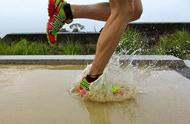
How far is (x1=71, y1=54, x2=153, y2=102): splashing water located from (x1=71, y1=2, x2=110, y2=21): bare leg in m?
0.40

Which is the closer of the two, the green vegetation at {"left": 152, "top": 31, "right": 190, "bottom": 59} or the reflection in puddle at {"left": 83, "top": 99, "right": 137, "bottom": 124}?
the reflection in puddle at {"left": 83, "top": 99, "right": 137, "bottom": 124}

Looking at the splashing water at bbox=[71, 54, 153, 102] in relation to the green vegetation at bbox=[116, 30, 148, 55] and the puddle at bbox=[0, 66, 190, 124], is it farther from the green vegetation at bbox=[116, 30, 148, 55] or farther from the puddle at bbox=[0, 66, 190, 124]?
the green vegetation at bbox=[116, 30, 148, 55]

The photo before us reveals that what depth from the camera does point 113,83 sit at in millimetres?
4098

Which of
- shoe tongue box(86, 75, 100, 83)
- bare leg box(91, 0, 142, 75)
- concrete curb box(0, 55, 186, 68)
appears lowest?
concrete curb box(0, 55, 186, 68)

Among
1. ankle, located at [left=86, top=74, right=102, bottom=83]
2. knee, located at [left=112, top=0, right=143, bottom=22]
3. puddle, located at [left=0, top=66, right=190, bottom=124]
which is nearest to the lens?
puddle, located at [left=0, top=66, right=190, bottom=124]

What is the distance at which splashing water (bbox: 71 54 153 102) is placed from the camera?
3.87m

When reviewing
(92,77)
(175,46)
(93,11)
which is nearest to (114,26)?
(93,11)

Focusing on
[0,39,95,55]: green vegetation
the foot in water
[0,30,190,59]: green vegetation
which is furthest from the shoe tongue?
[0,39,95,55]: green vegetation

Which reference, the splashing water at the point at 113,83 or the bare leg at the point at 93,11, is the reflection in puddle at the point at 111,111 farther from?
the bare leg at the point at 93,11

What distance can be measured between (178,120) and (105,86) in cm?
86

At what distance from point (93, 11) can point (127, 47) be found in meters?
6.21

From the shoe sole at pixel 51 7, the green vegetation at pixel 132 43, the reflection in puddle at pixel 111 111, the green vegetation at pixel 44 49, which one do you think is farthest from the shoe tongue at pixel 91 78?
the green vegetation at pixel 44 49

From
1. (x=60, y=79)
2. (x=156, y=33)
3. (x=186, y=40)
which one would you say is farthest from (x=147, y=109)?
(x=156, y=33)

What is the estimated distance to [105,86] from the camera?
3.93 meters
